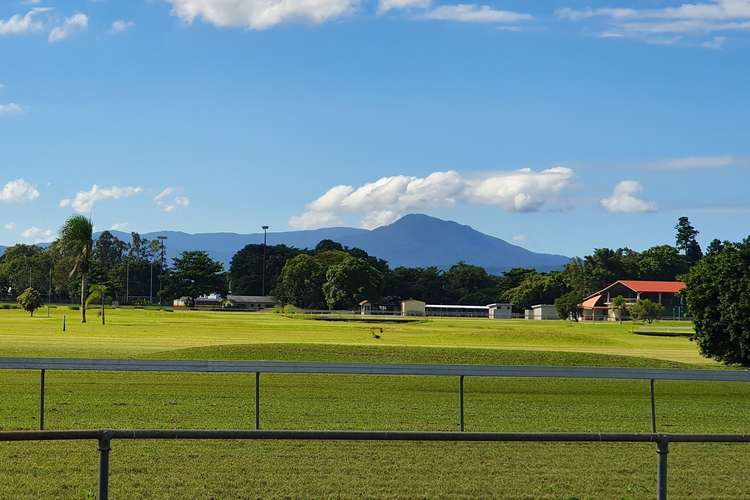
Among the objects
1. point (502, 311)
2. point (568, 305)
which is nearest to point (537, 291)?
point (502, 311)

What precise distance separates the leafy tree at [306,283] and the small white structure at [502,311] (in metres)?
32.0

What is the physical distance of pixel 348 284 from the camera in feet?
513

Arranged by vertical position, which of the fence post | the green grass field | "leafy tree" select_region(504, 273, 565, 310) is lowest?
the green grass field

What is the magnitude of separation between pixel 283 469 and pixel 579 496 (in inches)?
165

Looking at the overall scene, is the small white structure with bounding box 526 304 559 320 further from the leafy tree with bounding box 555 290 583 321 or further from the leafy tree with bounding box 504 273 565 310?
the leafy tree with bounding box 555 290 583 321

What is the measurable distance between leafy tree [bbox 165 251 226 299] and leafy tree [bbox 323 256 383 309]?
34524mm

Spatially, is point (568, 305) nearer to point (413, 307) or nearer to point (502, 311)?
point (502, 311)

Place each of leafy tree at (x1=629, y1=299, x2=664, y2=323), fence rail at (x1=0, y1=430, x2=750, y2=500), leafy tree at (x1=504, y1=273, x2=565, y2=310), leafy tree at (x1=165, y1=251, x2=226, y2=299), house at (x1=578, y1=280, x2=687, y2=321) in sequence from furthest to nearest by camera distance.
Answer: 1. leafy tree at (x1=165, y1=251, x2=226, y2=299)
2. leafy tree at (x1=504, y1=273, x2=565, y2=310)
3. house at (x1=578, y1=280, x2=687, y2=321)
4. leafy tree at (x1=629, y1=299, x2=664, y2=323)
5. fence rail at (x1=0, y1=430, x2=750, y2=500)

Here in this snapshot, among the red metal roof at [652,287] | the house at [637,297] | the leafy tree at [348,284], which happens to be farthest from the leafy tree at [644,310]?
the leafy tree at [348,284]

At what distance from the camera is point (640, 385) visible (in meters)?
31.2

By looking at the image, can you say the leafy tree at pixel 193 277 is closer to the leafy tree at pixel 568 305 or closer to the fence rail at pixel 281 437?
the leafy tree at pixel 568 305

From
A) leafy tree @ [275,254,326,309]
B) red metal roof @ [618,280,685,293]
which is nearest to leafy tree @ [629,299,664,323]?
red metal roof @ [618,280,685,293]

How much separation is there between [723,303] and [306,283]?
125 metres

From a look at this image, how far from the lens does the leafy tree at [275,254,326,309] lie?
167m
